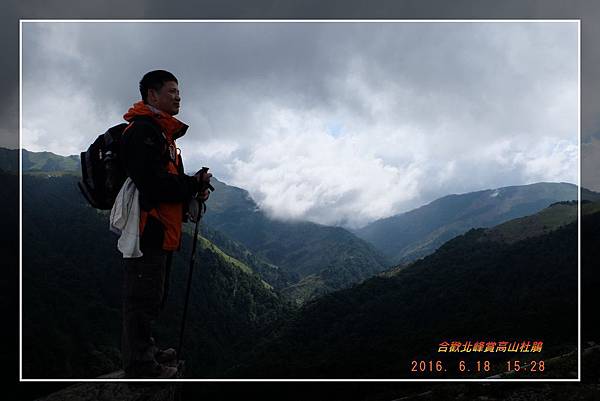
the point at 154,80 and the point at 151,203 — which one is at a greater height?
the point at 154,80

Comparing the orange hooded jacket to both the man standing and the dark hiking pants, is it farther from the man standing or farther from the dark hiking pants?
the dark hiking pants

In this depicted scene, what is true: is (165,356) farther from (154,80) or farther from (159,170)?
(154,80)

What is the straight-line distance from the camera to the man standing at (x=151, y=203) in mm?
3033

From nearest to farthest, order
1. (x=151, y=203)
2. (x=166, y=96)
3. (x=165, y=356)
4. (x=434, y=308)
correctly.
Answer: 1. (x=151, y=203)
2. (x=166, y=96)
3. (x=165, y=356)
4. (x=434, y=308)

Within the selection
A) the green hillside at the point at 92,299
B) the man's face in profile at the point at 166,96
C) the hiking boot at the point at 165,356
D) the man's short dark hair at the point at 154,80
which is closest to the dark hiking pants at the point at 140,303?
the hiking boot at the point at 165,356

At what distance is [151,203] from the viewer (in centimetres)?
316

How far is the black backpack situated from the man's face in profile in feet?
1.41

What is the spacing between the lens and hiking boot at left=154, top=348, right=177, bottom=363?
3.46m

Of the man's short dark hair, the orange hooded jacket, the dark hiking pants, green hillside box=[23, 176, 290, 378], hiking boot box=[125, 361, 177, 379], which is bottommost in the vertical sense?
green hillside box=[23, 176, 290, 378]

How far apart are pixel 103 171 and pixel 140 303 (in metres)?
A: 1.12

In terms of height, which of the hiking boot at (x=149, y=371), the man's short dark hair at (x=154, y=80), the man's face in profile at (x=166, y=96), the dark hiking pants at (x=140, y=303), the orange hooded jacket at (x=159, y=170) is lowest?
the hiking boot at (x=149, y=371)

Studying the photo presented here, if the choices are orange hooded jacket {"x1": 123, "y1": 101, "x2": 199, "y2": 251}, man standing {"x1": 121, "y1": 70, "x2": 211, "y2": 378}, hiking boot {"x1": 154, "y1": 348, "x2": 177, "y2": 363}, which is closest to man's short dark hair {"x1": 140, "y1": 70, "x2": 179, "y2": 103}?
man standing {"x1": 121, "y1": 70, "x2": 211, "y2": 378}

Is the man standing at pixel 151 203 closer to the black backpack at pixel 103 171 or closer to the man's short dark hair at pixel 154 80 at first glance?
the man's short dark hair at pixel 154 80

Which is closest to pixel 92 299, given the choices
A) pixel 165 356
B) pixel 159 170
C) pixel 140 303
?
pixel 165 356
